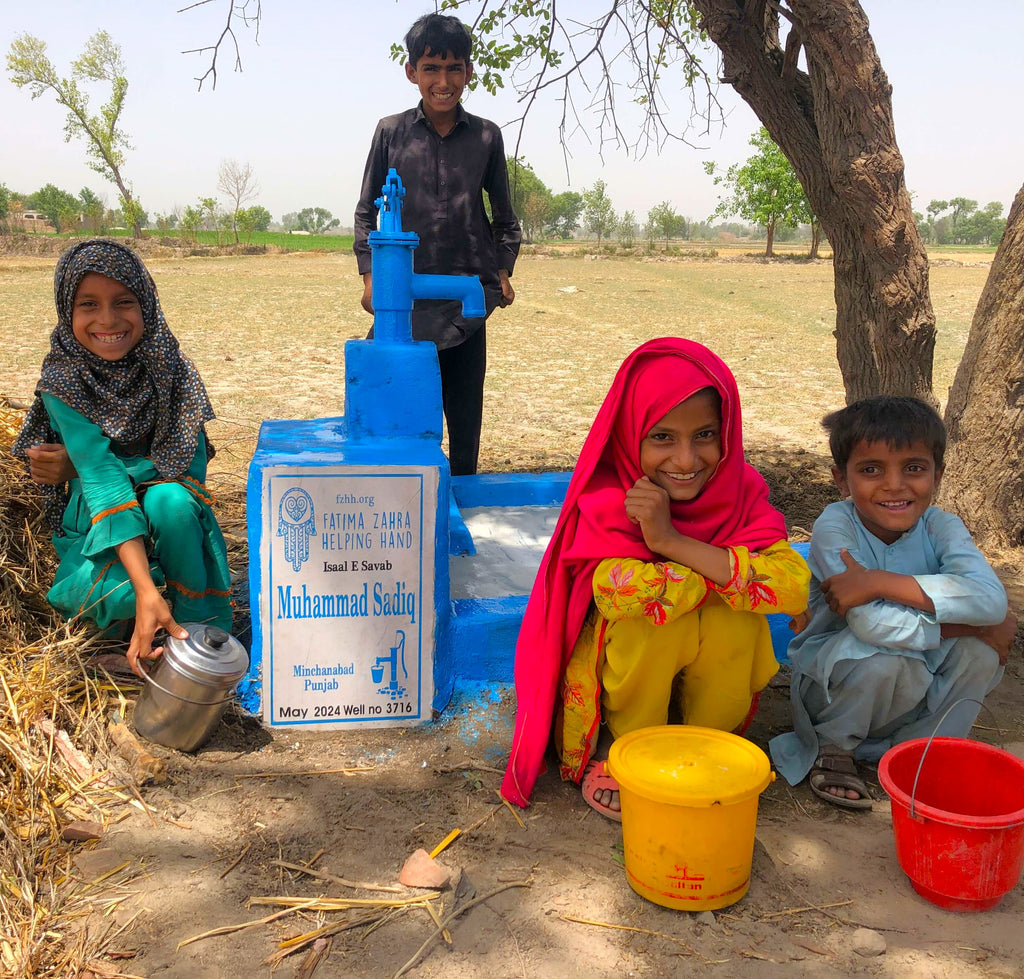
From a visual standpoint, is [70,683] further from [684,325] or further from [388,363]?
[684,325]

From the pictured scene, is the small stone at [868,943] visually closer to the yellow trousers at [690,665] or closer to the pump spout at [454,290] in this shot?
the yellow trousers at [690,665]

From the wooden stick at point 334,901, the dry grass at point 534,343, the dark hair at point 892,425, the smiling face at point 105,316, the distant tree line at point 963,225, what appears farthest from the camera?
the distant tree line at point 963,225

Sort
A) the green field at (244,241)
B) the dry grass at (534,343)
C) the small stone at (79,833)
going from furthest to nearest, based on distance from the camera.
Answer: the green field at (244,241) < the dry grass at (534,343) < the small stone at (79,833)

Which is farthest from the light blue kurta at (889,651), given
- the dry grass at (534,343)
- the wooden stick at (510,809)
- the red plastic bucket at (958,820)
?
the dry grass at (534,343)

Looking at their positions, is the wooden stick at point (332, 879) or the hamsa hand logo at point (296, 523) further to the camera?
the hamsa hand logo at point (296, 523)

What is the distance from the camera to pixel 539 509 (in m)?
3.84

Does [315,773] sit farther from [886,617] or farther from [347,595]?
[886,617]

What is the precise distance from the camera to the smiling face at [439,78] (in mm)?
Answer: 3281

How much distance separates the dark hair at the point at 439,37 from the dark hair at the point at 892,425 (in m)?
1.90

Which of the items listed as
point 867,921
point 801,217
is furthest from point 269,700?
point 801,217

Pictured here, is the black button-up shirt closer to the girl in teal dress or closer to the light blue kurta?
the girl in teal dress

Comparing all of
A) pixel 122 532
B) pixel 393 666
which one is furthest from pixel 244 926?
pixel 122 532

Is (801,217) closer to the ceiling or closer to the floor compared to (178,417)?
closer to the ceiling

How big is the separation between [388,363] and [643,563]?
0.93m
